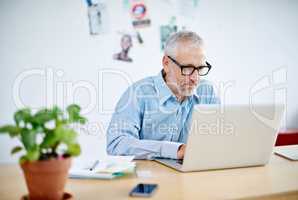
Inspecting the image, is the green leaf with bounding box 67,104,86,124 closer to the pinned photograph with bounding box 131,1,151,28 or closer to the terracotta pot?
the terracotta pot

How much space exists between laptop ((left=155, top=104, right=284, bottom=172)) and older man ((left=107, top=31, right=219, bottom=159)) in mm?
543

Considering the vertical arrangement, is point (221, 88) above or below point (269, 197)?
above

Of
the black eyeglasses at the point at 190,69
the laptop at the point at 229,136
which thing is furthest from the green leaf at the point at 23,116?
the black eyeglasses at the point at 190,69

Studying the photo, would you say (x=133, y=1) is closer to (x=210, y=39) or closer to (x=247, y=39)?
(x=210, y=39)

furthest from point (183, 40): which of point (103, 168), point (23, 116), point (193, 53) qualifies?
point (23, 116)

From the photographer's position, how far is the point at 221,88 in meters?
4.05

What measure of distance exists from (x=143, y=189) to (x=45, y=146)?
0.42 metres

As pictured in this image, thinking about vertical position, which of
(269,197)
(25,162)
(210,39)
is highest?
(210,39)

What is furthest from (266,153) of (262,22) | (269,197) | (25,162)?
(262,22)

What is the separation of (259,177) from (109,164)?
1.99ft

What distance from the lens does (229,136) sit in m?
1.63

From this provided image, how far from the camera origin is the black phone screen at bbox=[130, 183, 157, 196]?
1342 mm

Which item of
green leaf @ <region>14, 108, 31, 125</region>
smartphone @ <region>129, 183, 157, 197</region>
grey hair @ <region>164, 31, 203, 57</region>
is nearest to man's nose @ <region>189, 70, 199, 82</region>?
grey hair @ <region>164, 31, 203, 57</region>

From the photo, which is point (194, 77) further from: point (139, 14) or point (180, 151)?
point (139, 14)
